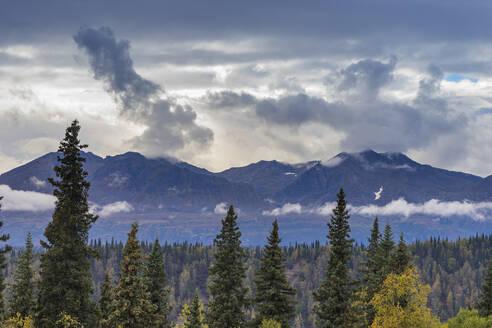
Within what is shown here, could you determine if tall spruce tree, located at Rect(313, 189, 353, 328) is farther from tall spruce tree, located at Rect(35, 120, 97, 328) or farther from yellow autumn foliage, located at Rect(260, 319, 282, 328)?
tall spruce tree, located at Rect(35, 120, 97, 328)

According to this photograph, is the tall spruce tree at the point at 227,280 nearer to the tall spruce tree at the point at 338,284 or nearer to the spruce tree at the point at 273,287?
the spruce tree at the point at 273,287

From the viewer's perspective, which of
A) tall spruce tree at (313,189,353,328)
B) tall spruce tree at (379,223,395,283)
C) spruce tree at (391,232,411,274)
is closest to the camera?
tall spruce tree at (313,189,353,328)

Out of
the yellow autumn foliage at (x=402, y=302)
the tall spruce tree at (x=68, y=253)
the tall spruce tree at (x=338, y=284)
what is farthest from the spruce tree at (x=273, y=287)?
the tall spruce tree at (x=68, y=253)

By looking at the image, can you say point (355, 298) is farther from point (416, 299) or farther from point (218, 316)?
point (218, 316)

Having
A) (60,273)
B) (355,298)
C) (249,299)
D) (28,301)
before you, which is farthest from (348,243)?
(28,301)

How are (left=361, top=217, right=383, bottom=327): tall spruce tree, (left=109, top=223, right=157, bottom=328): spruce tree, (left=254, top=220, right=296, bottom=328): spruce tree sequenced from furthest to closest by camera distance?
(left=361, top=217, right=383, bottom=327): tall spruce tree → (left=254, top=220, right=296, bottom=328): spruce tree → (left=109, top=223, right=157, bottom=328): spruce tree

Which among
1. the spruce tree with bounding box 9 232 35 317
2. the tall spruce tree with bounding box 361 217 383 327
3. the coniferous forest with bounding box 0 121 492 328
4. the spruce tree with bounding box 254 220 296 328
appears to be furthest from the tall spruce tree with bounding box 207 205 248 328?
the spruce tree with bounding box 9 232 35 317

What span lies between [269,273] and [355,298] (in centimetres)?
1063

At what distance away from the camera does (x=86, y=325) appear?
189ft

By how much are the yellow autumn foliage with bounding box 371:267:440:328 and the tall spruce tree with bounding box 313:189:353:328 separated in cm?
321

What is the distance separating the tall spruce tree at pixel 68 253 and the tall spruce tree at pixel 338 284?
25040 millimetres

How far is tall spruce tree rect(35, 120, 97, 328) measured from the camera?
185 ft

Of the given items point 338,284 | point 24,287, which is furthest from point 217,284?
point 24,287

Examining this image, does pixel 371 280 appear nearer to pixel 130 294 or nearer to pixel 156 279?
pixel 156 279
